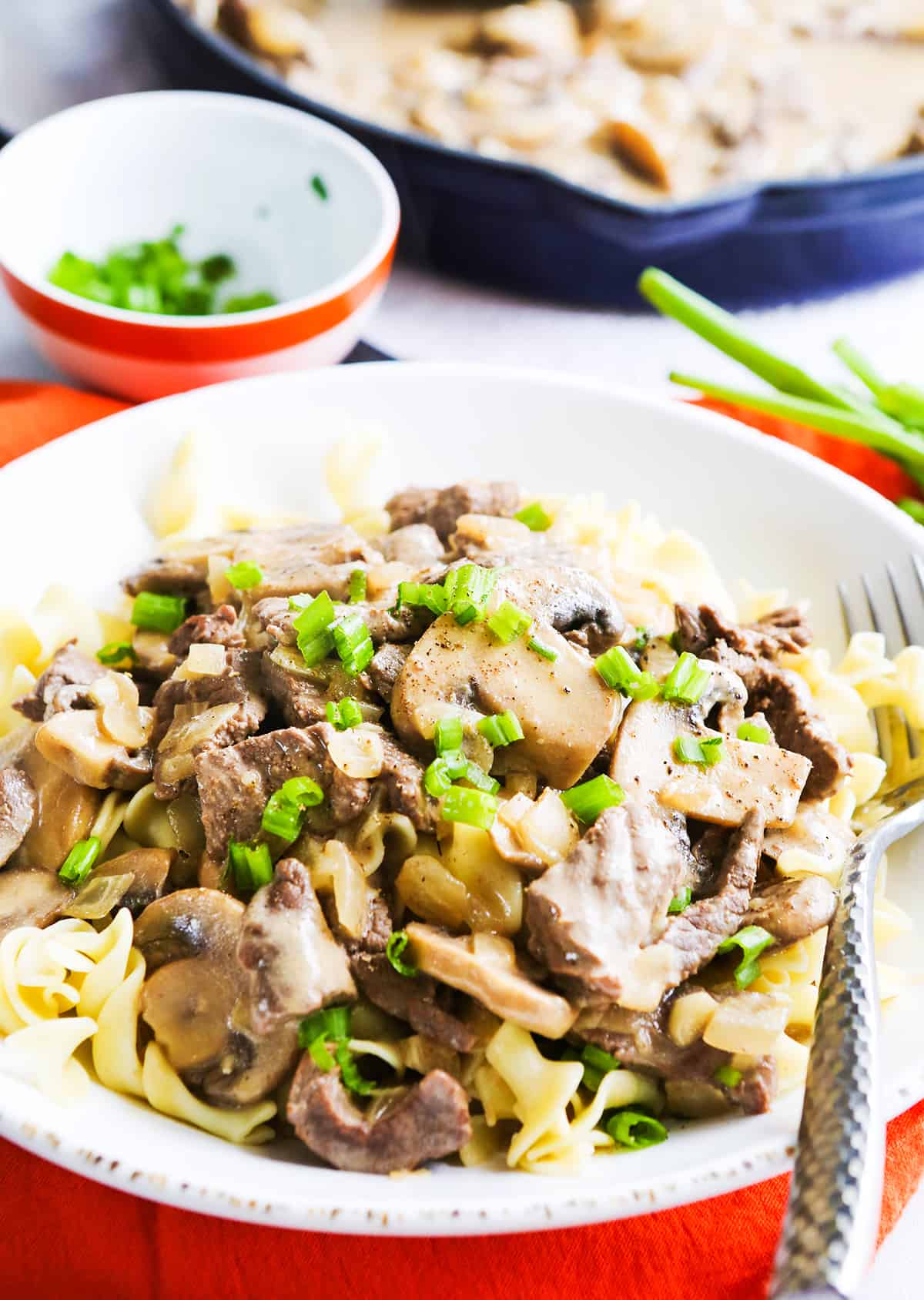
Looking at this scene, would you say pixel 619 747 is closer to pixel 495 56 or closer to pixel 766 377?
pixel 766 377

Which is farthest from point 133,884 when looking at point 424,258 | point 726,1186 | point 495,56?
point 495,56

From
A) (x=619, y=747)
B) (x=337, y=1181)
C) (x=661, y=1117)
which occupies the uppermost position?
(x=619, y=747)

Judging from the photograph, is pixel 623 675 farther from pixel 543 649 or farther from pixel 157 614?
pixel 157 614

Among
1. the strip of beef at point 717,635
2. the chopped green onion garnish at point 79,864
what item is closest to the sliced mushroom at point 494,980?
the chopped green onion garnish at point 79,864

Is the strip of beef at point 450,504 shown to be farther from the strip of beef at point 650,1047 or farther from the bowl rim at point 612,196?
the bowl rim at point 612,196

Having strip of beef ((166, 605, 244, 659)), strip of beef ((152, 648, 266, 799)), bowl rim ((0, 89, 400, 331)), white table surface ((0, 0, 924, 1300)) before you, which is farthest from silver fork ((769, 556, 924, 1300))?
white table surface ((0, 0, 924, 1300))

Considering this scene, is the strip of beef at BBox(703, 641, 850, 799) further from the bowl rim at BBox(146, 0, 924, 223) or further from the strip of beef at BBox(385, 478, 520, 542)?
the bowl rim at BBox(146, 0, 924, 223)

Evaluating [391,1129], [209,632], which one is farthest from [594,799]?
[209,632]
